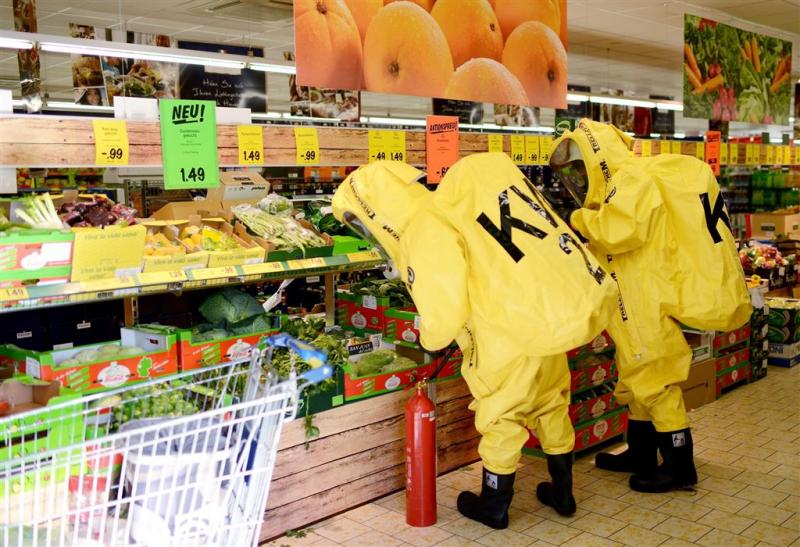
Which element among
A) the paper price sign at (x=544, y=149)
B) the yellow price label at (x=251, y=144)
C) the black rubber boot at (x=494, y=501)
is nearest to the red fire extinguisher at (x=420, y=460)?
the black rubber boot at (x=494, y=501)

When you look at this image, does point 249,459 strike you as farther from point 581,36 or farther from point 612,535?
point 581,36

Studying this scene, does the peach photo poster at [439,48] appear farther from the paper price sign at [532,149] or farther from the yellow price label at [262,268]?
the yellow price label at [262,268]

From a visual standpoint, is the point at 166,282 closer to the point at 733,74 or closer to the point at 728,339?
the point at 728,339

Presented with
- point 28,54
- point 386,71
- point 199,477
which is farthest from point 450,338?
point 28,54

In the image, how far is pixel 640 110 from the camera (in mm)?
11078

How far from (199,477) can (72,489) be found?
456 mm

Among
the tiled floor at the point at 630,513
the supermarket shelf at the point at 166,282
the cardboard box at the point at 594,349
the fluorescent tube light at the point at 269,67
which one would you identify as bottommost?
the tiled floor at the point at 630,513

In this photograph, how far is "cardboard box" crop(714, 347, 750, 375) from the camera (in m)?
6.35

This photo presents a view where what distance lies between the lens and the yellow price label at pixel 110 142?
3596mm

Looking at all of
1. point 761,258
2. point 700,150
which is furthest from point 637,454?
point 700,150

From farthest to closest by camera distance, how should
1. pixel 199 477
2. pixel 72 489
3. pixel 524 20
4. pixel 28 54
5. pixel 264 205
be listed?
pixel 28 54
pixel 524 20
pixel 264 205
pixel 72 489
pixel 199 477

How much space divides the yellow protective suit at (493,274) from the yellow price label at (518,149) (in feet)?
5.78

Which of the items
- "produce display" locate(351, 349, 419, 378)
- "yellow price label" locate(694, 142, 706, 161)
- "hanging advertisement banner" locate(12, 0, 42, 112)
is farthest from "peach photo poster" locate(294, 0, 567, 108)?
"hanging advertisement banner" locate(12, 0, 42, 112)

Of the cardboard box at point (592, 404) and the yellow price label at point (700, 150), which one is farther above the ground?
the yellow price label at point (700, 150)
